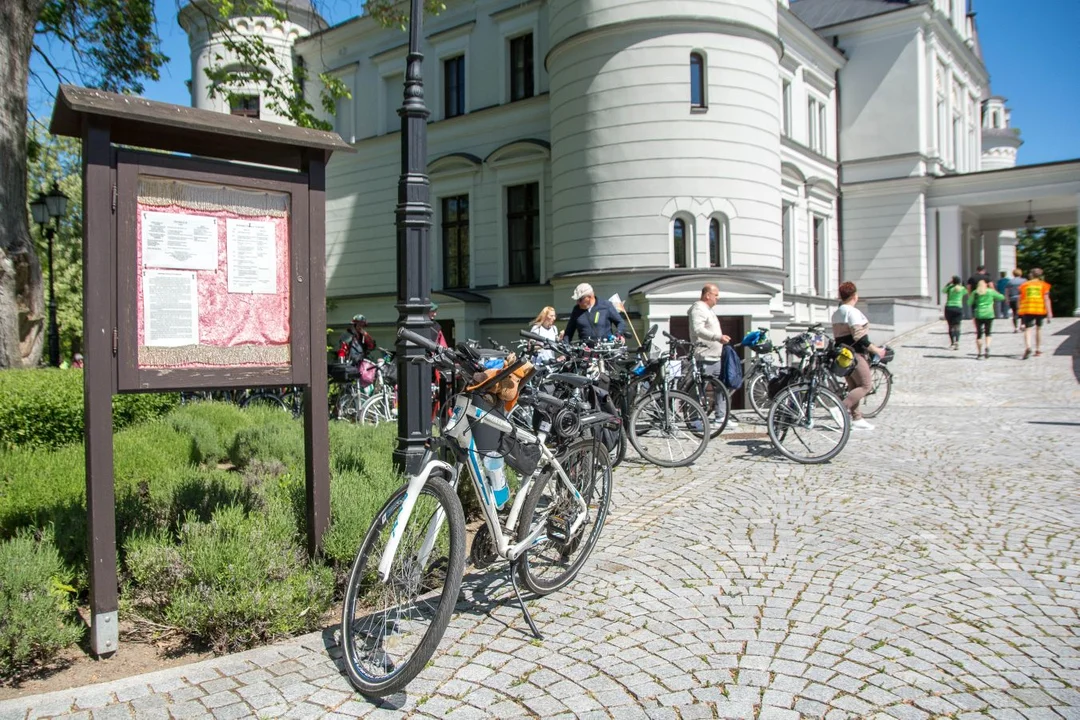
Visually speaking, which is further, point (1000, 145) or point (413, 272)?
point (1000, 145)

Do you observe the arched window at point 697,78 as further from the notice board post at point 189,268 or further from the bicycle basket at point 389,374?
the notice board post at point 189,268

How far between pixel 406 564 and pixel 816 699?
5.73ft

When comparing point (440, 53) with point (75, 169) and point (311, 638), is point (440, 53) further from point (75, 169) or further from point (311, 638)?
point (311, 638)

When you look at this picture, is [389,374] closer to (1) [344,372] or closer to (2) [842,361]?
(1) [344,372]

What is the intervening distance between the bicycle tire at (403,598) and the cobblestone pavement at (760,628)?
127 millimetres

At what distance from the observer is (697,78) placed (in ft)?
58.4

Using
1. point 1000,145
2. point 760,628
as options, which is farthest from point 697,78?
point 1000,145

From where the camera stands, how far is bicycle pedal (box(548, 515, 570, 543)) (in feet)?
14.7

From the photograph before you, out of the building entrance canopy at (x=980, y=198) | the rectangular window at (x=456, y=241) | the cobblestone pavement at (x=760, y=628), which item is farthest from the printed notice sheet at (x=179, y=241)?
the building entrance canopy at (x=980, y=198)

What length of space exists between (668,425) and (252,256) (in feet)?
17.2

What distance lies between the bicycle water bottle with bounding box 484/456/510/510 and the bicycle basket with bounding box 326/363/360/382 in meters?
8.36

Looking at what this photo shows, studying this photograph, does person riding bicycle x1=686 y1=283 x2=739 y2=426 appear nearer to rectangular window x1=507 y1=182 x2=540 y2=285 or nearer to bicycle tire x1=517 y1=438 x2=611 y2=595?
bicycle tire x1=517 y1=438 x2=611 y2=595

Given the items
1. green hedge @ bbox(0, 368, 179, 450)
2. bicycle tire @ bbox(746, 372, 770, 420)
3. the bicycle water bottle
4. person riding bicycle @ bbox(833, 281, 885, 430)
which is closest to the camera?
the bicycle water bottle

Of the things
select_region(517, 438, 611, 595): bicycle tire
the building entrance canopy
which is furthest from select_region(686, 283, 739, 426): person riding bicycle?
the building entrance canopy
